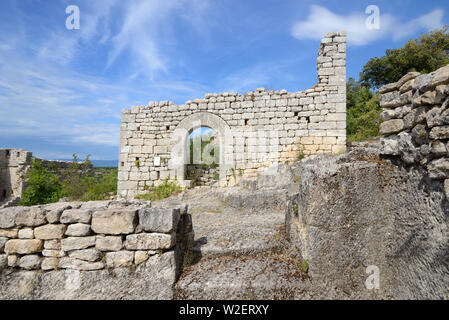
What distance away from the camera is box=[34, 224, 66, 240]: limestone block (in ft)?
8.65

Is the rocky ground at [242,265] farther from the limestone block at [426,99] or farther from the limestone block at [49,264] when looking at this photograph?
the limestone block at [426,99]

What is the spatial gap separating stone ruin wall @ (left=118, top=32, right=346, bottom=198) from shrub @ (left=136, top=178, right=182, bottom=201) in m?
0.26

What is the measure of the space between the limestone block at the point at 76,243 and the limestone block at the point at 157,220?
0.61 metres

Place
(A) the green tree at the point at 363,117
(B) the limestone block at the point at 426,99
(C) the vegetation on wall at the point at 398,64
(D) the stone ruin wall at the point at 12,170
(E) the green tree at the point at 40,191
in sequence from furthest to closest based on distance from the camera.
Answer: (C) the vegetation on wall at the point at 398,64, (D) the stone ruin wall at the point at 12,170, (A) the green tree at the point at 363,117, (E) the green tree at the point at 40,191, (B) the limestone block at the point at 426,99

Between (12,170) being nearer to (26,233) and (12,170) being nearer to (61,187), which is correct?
(61,187)

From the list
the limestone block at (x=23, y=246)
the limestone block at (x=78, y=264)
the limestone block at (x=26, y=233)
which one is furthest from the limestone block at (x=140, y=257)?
the limestone block at (x=26, y=233)

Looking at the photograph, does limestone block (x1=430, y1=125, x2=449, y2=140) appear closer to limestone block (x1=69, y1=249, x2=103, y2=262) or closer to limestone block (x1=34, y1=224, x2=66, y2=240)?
limestone block (x1=69, y1=249, x2=103, y2=262)

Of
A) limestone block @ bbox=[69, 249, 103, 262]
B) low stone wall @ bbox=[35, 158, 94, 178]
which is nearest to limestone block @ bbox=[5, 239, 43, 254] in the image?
limestone block @ bbox=[69, 249, 103, 262]

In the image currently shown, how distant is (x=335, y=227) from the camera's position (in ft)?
8.04

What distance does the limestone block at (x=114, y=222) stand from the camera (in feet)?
8.48

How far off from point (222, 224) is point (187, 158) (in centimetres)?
591

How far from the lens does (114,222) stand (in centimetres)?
259
